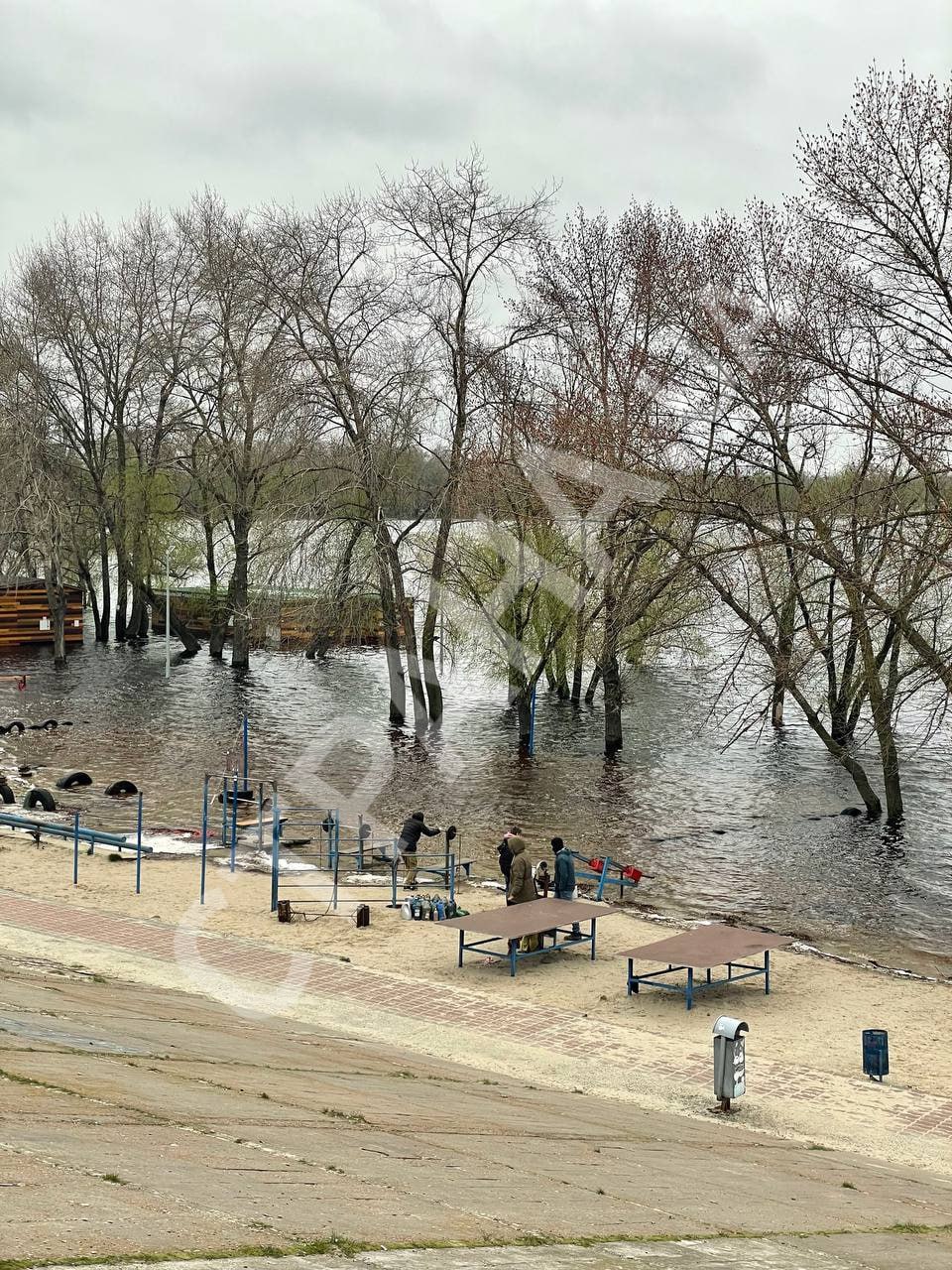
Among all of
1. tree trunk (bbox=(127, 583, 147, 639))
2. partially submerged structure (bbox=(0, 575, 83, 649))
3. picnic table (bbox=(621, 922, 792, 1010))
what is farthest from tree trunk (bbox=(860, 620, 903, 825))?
tree trunk (bbox=(127, 583, 147, 639))

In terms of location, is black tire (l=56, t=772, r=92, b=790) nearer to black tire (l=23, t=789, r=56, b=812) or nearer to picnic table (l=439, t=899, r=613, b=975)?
black tire (l=23, t=789, r=56, b=812)

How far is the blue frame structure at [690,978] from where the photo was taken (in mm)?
16891

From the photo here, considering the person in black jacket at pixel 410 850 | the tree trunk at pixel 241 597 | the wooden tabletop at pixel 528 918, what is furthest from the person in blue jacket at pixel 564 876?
the tree trunk at pixel 241 597

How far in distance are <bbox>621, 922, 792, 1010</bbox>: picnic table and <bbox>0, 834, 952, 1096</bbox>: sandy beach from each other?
0.70 feet

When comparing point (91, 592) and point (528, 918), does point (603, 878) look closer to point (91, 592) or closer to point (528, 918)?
point (528, 918)

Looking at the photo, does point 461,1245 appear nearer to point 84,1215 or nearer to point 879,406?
point 84,1215

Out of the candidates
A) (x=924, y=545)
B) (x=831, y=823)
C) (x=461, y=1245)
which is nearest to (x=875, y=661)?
(x=831, y=823)

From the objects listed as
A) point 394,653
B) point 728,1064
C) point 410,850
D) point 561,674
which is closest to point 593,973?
point 410,850

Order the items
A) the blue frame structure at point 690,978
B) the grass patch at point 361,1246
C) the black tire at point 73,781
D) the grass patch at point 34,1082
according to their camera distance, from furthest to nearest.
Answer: the black tire at point 73,781, the blue frame structure at point 690,978, the grass patch at point 34,1082, the grass patch at point 361,1246

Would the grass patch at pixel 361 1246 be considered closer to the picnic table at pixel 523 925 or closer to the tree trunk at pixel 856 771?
the picnic table at pixel 523 925

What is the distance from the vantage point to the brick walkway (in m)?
13.7

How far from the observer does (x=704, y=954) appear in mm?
17203

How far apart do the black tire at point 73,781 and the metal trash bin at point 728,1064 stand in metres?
24.0

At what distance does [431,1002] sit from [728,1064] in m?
4.85
